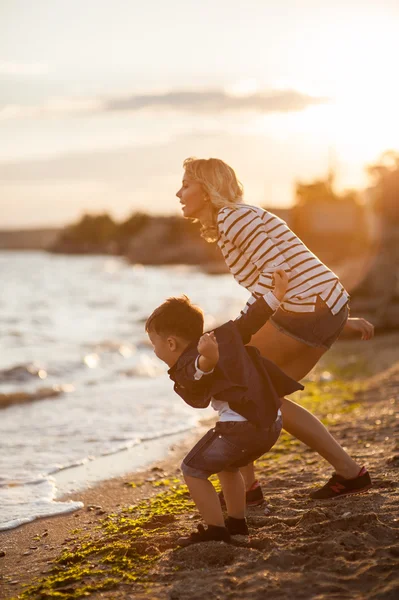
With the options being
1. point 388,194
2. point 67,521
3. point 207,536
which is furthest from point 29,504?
point 388,194

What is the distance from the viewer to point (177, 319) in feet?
11.7

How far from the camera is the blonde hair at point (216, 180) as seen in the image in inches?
155

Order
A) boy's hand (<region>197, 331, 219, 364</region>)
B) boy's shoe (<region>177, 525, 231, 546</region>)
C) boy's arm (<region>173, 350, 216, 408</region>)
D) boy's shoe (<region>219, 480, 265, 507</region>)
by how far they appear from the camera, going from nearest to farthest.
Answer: boy's hand (<region>197, 331, 219, 364</region>)
boy's arm (<region>173, 350, 216, 408</region>)
boy's shoe (<region>177, 525, 231, 546</region>)
boy's shoe (<region>219, 480, 265, 507</region>)

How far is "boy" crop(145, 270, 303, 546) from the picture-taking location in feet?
11.3

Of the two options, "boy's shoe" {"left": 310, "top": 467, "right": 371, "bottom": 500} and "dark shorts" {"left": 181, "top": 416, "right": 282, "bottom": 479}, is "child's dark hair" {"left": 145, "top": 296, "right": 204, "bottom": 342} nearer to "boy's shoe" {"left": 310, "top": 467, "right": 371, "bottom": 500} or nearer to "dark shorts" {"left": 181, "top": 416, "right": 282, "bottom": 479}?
"dark shorts" {"left": 181, "top": 416, "right": 282, "bottom": 479}

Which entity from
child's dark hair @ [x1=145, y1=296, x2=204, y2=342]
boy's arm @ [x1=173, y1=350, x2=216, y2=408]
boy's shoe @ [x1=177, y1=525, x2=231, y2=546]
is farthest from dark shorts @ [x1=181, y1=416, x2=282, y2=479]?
child's dark hair @ [x1=145, y1=296, x2=204, y2=342]

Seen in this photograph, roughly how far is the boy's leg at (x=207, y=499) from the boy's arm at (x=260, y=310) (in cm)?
73

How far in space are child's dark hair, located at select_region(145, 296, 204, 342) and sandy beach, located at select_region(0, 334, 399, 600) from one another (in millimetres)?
1012

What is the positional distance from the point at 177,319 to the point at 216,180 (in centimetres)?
85

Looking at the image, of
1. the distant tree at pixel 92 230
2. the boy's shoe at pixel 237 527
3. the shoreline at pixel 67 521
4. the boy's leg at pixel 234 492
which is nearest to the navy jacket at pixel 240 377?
the boy's leg at pixel 234 492

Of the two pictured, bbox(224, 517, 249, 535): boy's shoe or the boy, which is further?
bbox(224, 517, 249, 535): boy's shoe

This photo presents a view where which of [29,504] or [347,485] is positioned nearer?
[347,485]

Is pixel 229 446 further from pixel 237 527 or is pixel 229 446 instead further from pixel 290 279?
pixel 290 279

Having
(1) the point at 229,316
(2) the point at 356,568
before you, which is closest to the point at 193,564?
(2) the point at 356,568
